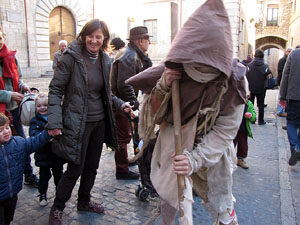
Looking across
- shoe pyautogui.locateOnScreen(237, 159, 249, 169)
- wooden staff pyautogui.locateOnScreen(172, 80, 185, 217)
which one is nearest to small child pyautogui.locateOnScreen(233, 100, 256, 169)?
shoe pyautogui.locateOnScreen(237, 159, 249, 169)

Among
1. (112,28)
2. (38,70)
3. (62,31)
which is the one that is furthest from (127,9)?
(38,70)

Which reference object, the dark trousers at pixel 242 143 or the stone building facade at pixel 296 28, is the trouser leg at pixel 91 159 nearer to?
the dark trousers at pixel 242 143

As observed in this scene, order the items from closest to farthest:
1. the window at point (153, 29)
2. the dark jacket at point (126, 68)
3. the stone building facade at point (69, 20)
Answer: the dark jacket at point (126, 68), the stone building facade at point (69, 20), the window at point (153, 29)

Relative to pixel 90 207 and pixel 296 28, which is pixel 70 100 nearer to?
pixel 90 207

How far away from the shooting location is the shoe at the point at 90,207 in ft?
10.7

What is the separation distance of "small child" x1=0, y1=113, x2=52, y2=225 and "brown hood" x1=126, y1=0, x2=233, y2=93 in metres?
1.69

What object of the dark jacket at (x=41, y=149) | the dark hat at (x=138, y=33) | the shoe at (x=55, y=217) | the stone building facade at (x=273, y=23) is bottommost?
the shoe at (x=55, y=217)

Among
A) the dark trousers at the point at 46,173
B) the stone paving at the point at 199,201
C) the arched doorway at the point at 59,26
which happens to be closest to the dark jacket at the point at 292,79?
the stone paving at the point at 199,201

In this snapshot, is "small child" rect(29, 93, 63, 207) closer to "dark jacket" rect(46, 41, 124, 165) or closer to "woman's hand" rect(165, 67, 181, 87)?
"dark jacket" rect(46, 41, 124, 165)

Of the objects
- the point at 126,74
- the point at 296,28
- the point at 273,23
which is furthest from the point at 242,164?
the point at 273,23

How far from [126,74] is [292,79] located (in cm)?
297

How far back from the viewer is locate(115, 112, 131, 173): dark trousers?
13.8 ft

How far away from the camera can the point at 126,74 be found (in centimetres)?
399

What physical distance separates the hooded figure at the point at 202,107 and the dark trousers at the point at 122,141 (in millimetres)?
1949
